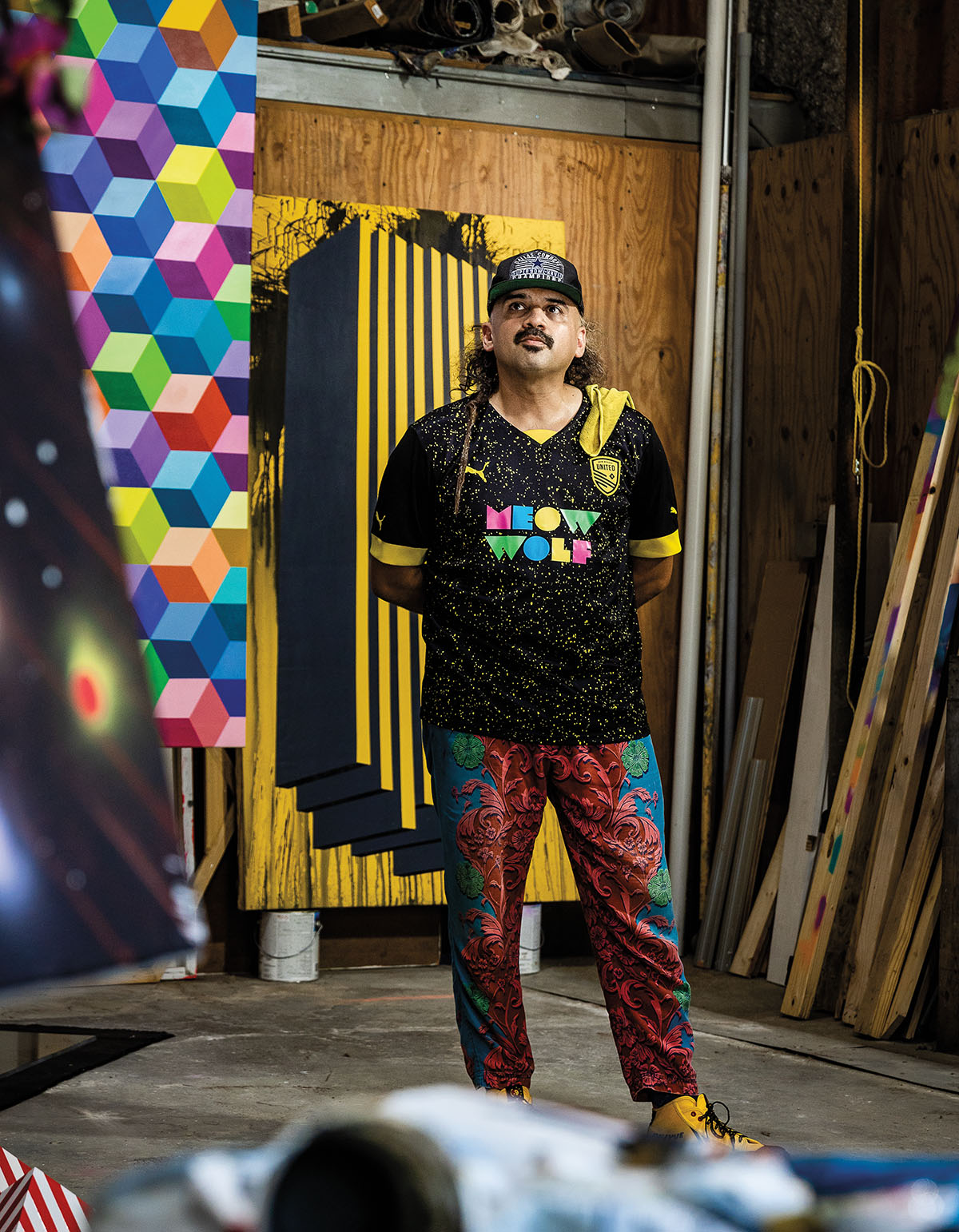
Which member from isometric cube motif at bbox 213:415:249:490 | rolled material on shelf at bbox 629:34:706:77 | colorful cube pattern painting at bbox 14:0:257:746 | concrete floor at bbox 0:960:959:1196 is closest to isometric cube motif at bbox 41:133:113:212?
colorful cube pattern painting at bbox 14:0:257:746

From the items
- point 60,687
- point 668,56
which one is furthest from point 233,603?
point 668,56

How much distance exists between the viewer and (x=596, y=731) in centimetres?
255

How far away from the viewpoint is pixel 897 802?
147 inches

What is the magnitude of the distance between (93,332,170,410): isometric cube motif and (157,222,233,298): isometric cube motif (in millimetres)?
94

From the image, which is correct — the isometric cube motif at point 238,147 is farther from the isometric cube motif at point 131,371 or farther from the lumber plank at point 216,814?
the lumber plank at point 216,814

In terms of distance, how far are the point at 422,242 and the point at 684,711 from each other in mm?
1630

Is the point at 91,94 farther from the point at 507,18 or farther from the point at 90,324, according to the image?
the point at 507,18

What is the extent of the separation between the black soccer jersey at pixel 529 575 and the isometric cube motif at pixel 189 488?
0.56 metres

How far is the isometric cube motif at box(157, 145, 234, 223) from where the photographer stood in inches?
81.8

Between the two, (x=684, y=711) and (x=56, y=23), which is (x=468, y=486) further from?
(x=684, y=711)

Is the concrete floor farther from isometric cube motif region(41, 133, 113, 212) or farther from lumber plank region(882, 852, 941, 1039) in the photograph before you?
isometric cube motif region(41, 133, 113, 212)

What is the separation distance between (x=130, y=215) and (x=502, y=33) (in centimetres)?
283

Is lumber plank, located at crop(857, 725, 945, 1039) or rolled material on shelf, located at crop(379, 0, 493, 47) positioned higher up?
rolled material on shelf, located at crop(379, 0, 493, 47)

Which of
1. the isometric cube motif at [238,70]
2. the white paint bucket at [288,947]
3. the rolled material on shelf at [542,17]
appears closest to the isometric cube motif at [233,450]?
the isometric cube motif at [238,70]
